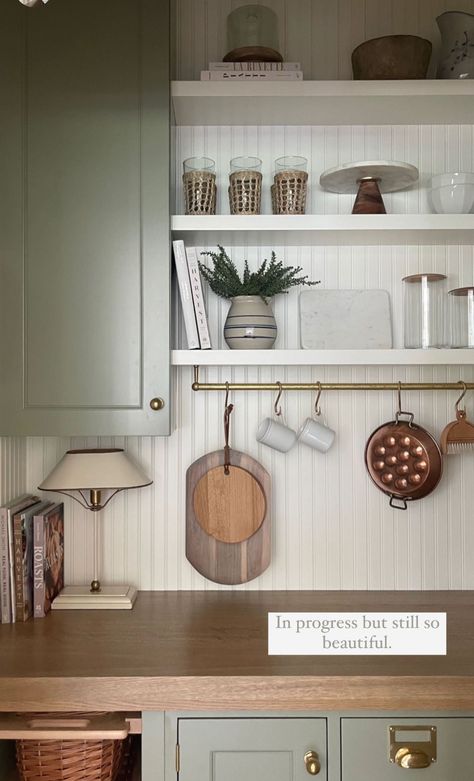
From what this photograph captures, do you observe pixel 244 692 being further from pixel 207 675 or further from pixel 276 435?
pixel 276 435

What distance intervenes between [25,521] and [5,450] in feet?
0.75

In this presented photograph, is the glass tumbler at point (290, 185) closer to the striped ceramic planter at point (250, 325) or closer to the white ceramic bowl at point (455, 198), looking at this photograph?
the striped ceramic planter at point (250, 325)

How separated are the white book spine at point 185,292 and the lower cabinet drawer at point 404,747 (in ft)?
3.25

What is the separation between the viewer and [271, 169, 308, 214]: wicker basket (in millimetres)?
1997

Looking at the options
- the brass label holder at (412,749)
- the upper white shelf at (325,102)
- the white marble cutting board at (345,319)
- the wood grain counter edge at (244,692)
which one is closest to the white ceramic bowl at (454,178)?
the upper white shelf at (325,102)

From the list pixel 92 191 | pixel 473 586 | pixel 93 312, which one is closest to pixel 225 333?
pixel 93 312

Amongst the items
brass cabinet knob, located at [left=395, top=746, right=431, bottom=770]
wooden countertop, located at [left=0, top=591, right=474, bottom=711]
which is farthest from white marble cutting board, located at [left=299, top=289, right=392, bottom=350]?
brass cabinet knob, located at [left=395, top=746, right=431, bottom=770]

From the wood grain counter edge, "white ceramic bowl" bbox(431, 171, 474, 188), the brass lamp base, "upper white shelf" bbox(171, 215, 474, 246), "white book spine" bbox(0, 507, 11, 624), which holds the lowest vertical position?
the wood grain counter edge

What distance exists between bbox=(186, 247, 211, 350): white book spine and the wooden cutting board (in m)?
0.40

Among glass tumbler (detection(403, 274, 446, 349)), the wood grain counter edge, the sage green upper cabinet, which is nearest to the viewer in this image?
the wood grain counter edge

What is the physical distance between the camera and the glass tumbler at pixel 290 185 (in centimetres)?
200

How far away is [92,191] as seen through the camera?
6.01 feet

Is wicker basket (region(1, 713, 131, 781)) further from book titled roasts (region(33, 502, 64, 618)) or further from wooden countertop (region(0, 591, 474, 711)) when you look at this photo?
book titled roasts (region(33, 502, 64, 618))

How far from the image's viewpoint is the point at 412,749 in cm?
156
